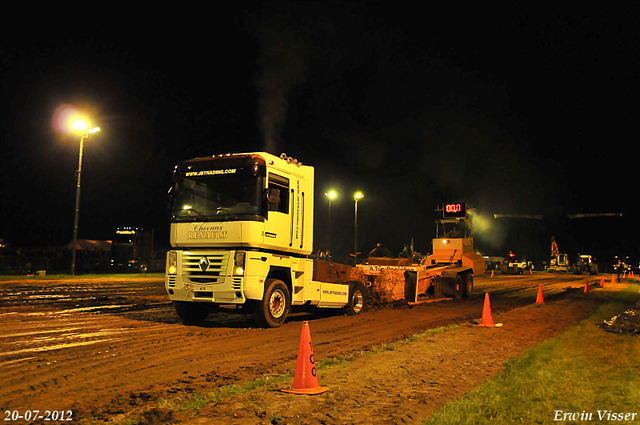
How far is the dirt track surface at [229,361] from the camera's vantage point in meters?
5.29

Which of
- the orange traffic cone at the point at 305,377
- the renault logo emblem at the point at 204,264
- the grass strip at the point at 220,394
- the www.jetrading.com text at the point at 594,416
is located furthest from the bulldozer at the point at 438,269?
the www.jetrading.com text at the point at 594,416

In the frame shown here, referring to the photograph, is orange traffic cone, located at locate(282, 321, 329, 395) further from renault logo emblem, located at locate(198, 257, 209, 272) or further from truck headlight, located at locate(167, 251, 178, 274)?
truck headlight, located at locate(167, 251, 178, 274)

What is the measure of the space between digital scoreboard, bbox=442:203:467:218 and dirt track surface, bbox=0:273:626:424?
1110 centimetres

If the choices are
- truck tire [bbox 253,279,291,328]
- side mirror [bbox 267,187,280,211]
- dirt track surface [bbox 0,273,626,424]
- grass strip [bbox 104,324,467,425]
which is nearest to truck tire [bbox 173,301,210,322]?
dirt track surface [bbox 0,273,626,424]

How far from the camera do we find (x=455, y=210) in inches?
996

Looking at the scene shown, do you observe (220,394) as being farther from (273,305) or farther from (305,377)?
(273,305)

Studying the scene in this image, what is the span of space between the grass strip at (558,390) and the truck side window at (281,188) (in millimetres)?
5586

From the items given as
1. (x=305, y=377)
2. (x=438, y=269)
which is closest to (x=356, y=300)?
(x=438, y=269)

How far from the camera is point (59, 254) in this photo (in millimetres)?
42438

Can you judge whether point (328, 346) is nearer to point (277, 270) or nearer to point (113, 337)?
point (277, 270)

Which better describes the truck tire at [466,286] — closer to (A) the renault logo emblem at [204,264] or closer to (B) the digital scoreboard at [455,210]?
(B) the digital scoreboard at [455,210]

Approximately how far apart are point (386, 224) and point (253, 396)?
6659 cm

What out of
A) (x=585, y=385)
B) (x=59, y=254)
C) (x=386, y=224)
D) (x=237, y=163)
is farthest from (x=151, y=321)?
(x=386, y=224)

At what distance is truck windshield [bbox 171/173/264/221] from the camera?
415 inches
